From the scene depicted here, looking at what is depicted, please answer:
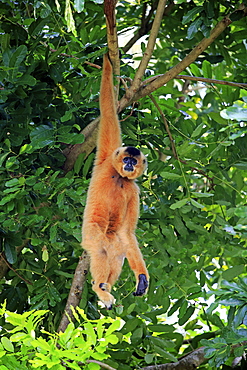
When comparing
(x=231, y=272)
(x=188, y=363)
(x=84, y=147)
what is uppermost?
(x=84, y=147)

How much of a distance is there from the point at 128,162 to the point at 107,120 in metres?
0.37

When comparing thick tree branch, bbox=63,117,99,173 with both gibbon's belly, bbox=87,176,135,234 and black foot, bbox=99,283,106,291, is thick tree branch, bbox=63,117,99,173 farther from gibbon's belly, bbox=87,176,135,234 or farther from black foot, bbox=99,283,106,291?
black foot, bbox=99,283,106,291

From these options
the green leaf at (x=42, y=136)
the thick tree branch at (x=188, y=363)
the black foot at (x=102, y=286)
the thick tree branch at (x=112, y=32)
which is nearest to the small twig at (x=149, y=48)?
the thick tree branch at (x=112, y=32)

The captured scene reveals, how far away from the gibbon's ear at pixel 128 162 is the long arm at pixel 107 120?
0.17m

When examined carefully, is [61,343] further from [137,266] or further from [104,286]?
[137,266]

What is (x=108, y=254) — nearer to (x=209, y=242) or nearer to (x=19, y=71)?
(x=19, y=71)

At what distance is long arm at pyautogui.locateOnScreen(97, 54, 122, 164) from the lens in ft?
9.72

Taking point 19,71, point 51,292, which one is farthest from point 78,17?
point 51,292

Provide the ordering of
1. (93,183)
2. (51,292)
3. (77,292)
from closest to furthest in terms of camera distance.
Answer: (93,183) → (77,292) → (51,292)

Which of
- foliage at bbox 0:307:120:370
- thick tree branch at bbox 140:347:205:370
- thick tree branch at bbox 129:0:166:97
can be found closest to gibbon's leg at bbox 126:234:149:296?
foliage at bbox 0:307:120:370

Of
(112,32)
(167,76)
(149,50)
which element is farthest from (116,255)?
A: (167,76)

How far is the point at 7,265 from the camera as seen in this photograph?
5.06 meters

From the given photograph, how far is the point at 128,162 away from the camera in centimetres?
283

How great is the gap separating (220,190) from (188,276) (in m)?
1.03
